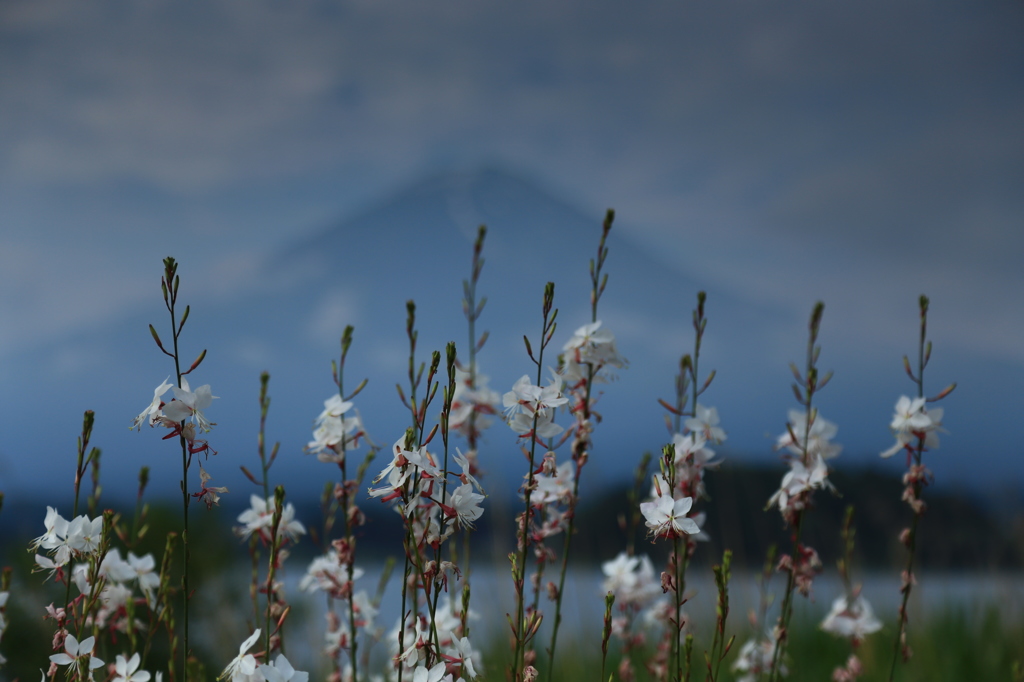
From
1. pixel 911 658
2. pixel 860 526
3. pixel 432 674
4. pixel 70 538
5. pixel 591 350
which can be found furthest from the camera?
pixel 860 526

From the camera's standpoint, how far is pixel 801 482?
223cm

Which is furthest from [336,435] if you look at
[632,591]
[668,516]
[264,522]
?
[632,591]

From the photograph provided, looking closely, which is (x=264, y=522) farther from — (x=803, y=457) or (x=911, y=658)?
(x=911, y=658)

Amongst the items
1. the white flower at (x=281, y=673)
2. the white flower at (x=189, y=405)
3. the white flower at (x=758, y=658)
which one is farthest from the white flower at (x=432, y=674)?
the white flower at (x=758, y=658)

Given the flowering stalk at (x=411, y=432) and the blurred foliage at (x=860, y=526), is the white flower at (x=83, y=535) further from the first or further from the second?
the blurred foliage at (x=860, y=526)

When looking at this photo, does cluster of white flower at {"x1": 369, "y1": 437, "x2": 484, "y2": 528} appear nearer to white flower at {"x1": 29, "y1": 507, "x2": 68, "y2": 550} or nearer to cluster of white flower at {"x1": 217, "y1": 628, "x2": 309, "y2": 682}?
cluster of white flower at {"x1": 217, "y1": 628, "x2": 309, "y2": 682}

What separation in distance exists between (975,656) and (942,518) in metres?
3.96

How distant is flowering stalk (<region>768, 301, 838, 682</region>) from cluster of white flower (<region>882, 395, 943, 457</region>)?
199 mm

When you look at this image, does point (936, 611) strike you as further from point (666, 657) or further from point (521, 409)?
point (521, 409)

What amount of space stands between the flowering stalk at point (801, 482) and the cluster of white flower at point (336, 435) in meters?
1.26

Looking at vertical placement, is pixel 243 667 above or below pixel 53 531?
below

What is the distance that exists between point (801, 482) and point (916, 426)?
0.43 meters

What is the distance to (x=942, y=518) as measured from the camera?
28.6 feet

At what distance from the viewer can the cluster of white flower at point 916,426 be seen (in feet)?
7.62
